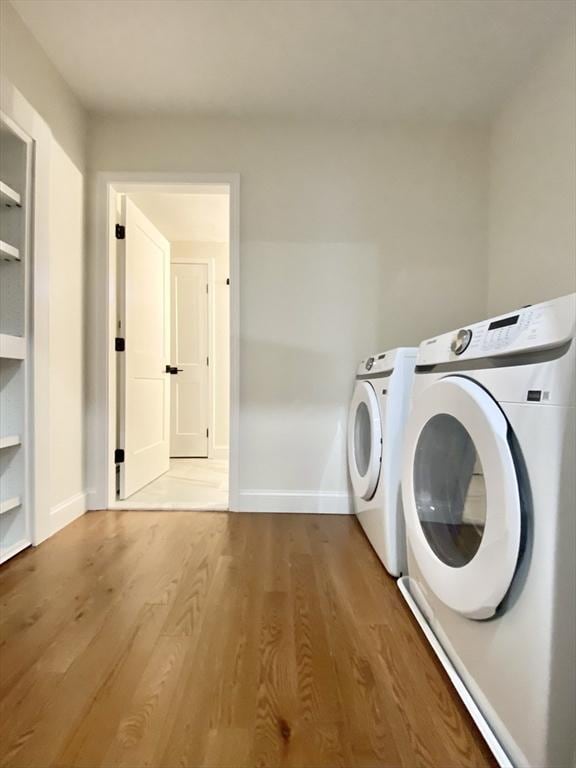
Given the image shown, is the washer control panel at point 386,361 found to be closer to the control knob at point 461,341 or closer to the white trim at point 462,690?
the control knob at point 461,341

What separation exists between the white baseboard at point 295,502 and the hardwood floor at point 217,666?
568 millimetres

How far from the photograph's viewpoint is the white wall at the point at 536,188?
5.79ft

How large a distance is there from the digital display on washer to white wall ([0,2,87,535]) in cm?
181

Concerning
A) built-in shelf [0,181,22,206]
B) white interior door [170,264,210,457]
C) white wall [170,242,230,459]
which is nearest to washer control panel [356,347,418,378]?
built-in shelf [0,181,22,206]

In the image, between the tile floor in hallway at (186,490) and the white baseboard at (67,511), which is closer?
the white baseboard at (67,511)

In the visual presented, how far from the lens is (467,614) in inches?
34.0

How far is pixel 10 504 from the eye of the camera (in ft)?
5.60

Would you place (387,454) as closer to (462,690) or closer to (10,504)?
(462,690)

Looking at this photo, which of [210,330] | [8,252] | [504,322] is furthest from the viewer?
[210,330]

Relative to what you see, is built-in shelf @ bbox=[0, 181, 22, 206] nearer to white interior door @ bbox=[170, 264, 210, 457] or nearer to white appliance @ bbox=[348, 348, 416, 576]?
white appliance @ bbox=[348, 348, 416, 576]

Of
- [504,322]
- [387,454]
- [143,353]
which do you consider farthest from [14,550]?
[504,322]

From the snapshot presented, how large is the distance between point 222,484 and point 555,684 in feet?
8.53

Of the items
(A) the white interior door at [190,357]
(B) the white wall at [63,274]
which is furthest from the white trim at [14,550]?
(A) the white interior door at [190,357]

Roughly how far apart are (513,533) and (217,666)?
0.81 m
